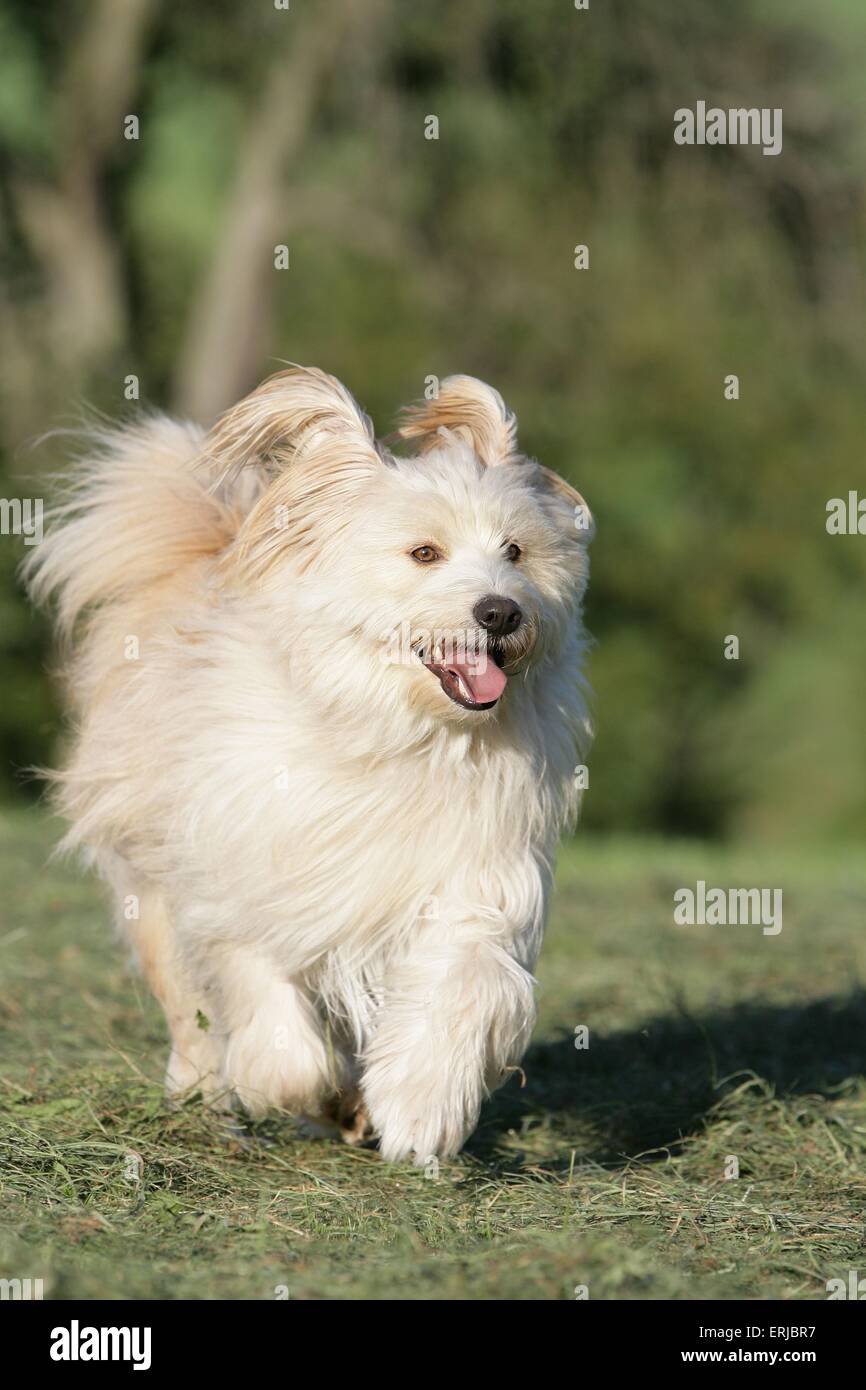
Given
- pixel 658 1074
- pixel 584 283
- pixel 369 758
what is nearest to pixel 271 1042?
pixel 369 758

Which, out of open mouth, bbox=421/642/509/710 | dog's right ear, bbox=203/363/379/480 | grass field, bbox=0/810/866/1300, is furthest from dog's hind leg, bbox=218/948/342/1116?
dog's right ear, bbox=203/363/379/480

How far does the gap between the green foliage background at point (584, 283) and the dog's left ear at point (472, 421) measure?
11.8 meters

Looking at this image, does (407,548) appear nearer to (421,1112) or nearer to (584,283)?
(421,1112)

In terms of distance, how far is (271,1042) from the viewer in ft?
15.3

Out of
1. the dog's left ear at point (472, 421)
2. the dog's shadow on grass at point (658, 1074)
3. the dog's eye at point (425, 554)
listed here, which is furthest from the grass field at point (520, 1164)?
the dog's left ear at point (472, 421)

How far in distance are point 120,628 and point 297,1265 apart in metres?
2.39

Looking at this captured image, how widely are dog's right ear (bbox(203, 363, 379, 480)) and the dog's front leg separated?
1288mm

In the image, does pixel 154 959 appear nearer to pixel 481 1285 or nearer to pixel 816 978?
pixel 481 1285

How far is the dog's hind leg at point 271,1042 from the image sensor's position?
464 centimetres

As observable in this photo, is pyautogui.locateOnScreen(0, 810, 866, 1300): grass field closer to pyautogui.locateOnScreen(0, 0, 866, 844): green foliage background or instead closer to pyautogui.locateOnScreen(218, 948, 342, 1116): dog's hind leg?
pyautogui.locateOnScreen(218, 948, 342, 1116): dog's hind leg

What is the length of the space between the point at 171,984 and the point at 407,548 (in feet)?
5.61

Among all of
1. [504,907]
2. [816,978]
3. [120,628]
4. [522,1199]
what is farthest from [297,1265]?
[816,978]

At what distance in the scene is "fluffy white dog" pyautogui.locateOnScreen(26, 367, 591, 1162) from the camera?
4379 mm

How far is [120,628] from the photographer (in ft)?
18.4
